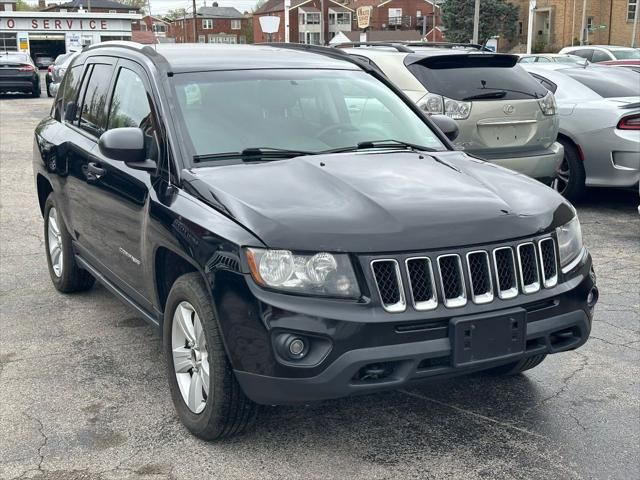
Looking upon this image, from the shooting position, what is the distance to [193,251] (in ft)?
12.0

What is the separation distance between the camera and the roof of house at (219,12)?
128 meters

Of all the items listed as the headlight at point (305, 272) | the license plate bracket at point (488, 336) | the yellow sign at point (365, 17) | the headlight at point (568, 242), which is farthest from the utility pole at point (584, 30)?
the headlight at point (305, 272)

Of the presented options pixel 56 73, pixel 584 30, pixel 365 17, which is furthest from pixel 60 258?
pixel 584 30

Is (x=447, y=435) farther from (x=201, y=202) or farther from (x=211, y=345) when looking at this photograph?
(x=201, y=202)

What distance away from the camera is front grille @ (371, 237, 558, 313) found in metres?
3.32

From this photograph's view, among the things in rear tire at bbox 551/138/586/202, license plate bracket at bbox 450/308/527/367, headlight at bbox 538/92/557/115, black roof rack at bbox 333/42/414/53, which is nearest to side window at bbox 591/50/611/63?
black roof rack at bbox 333/42/414/53

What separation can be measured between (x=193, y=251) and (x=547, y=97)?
5625 mm

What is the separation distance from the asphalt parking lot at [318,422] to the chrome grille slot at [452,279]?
0.76m

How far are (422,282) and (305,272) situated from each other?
18.6 inches

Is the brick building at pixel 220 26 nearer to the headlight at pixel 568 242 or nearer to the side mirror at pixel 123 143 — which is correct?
the side mirror at pixel 123 143

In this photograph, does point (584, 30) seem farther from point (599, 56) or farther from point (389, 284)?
point (389, 284)

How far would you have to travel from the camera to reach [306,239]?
11.0ft

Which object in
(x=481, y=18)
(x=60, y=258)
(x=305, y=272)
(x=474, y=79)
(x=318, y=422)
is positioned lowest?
(x=318, y=422)

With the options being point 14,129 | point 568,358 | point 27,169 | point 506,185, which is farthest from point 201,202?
→ point 14,129
